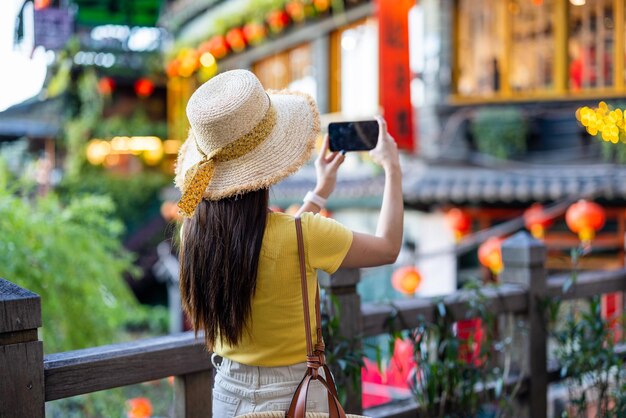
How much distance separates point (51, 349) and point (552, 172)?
5677mm

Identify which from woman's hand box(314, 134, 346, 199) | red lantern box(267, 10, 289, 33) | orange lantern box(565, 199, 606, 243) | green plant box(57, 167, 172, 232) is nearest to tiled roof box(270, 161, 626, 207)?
orange lantern box(565, 199, 606, 243)

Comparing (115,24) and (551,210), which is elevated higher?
(115,24)

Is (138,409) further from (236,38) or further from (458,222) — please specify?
(236,38)

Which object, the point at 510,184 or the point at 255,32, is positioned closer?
the point at 510,184

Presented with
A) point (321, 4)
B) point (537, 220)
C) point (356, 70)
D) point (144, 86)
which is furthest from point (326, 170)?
point (144, 86)

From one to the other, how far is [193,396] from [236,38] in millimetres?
11566

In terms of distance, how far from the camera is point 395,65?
7.79 meters

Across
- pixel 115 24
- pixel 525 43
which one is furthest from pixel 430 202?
pixel 115 24

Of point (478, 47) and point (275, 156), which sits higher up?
point (478, 47)

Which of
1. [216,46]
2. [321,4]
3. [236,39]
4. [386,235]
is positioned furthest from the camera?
[216,46]

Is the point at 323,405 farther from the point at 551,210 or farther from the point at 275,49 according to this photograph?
the point at 275,49

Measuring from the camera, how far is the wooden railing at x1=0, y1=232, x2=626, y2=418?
6.61ft

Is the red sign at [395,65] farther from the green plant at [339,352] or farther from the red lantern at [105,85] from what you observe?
the red lantern at [105,85]

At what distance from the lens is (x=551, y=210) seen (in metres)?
7.44
